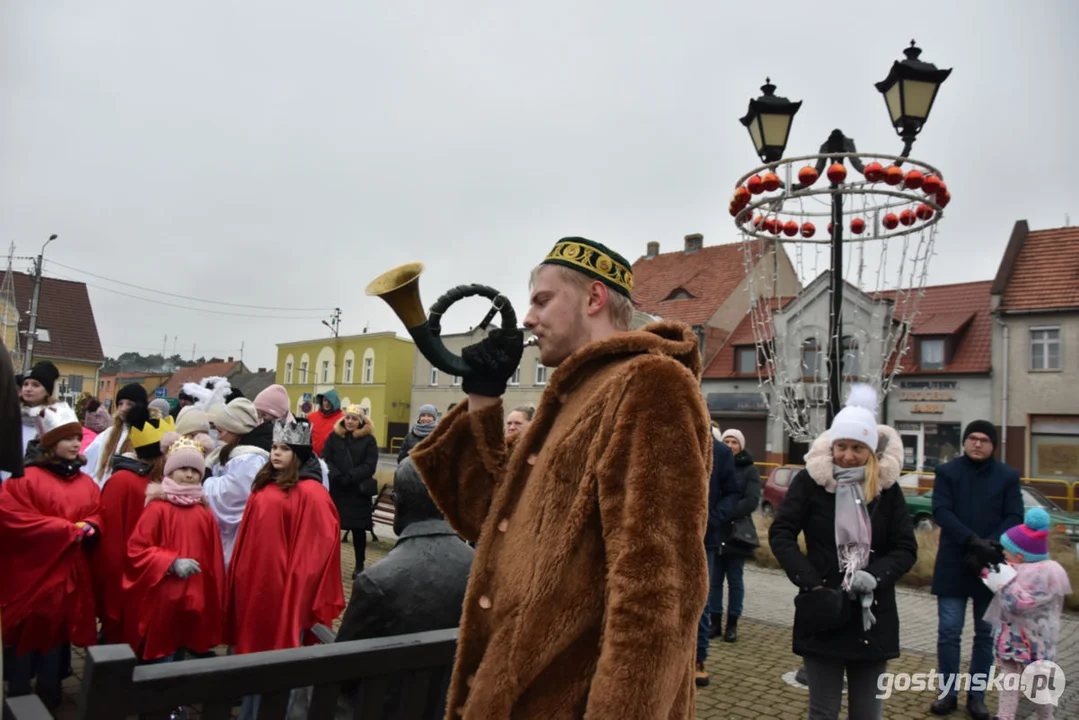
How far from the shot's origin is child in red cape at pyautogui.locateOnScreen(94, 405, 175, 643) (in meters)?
4.59

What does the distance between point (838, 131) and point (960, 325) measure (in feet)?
73.4

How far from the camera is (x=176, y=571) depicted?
396 centimetres

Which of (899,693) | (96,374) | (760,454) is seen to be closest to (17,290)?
(96,374)

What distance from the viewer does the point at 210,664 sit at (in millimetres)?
1887

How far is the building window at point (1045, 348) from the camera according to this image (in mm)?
22625

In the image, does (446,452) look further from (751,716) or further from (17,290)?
(17,290)

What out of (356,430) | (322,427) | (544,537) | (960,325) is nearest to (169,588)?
(544,537)

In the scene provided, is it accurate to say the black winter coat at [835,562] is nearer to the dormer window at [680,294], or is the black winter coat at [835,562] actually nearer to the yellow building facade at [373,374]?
the dormer window at [680,294]

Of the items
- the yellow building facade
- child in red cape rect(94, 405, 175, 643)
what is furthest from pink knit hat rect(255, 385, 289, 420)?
the yellow building facade

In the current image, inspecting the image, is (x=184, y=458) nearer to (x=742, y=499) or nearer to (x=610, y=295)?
(x=610, y=295)

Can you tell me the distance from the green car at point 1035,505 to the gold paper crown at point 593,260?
11347 millimetres

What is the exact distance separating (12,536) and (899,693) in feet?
19.8

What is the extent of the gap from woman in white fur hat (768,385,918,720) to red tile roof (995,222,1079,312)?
23.5m

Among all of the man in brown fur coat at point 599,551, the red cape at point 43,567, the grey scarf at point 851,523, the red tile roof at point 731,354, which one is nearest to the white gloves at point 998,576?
the grey scarf at point 851,523
